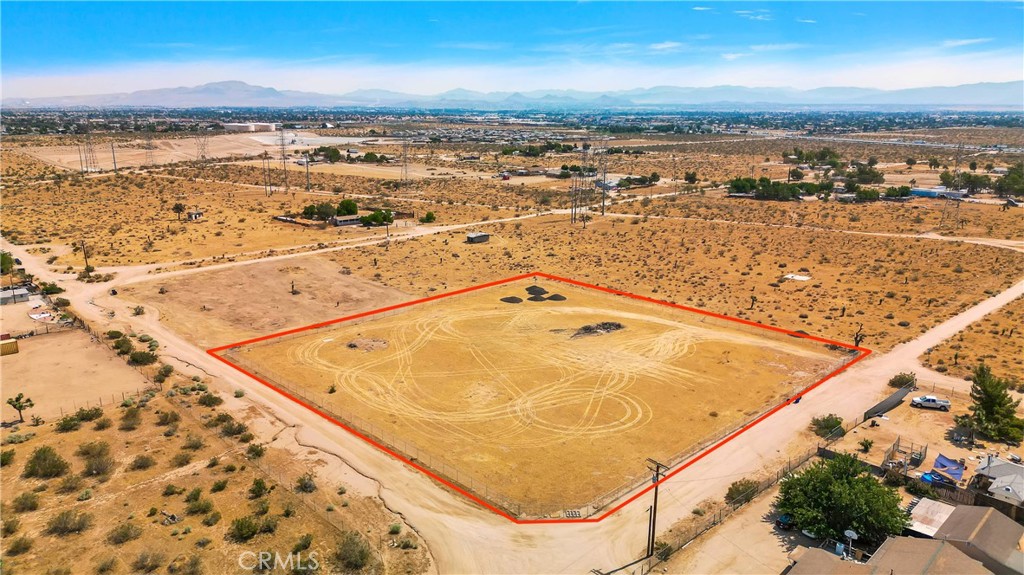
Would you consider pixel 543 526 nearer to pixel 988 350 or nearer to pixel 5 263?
pixel 988 350

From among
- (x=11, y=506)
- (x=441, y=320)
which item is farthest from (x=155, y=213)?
(x=11, y=506)

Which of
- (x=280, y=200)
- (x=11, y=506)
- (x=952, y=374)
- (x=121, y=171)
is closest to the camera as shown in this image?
(x=11, y=506)

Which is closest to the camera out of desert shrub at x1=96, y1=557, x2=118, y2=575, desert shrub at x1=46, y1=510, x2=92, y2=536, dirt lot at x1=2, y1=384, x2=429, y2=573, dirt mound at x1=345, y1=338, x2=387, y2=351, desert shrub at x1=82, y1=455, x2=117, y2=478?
desert shrub at x1=96, y1=557, x2=118, y2=575

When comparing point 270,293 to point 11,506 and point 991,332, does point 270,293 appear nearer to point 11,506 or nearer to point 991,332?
point 11,506

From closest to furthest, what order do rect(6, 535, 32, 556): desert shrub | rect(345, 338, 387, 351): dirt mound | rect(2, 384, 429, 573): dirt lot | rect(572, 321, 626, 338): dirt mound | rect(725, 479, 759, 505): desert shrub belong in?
rect(6, 535, 32, 556): desert shrub, rect(2, 384, 429, 573): dirt lot, rect(725, 479, 759, 505): desert shrub, rect(345, 338, 387, 351): dirt mound, rect(572, 321, 626, 338): dirt mound

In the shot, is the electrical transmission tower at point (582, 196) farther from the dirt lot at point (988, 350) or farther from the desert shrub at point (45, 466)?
the desert shrub at point (45, 466)

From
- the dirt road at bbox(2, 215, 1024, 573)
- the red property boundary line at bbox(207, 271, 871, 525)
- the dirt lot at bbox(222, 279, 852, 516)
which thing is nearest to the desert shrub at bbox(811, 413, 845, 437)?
the dirt road at bbox(2, 215, 1024, 573)

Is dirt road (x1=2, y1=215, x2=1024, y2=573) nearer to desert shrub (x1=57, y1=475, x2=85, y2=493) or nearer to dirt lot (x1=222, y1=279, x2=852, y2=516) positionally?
dirt lot (x1=222, y1=279, x2=852, y2=516)

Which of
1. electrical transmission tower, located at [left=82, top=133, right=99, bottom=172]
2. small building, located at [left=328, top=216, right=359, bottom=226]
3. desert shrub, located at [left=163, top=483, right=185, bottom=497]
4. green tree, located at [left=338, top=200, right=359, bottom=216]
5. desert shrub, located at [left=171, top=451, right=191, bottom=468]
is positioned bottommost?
desert shrub, located at [left=163, top=483, right=185, bottom=497]
